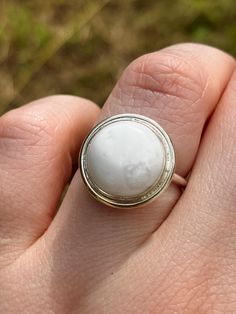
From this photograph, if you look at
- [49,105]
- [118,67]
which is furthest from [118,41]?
[49,105]

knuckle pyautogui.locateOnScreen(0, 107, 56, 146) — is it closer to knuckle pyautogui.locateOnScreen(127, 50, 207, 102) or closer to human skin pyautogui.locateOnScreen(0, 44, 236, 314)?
human skin pyautogui.locateOnScreen(0, 44, 236, 314)

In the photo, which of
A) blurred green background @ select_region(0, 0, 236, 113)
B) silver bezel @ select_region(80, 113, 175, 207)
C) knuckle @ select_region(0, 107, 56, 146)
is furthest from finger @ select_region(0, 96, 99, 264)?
blurred green background @ select_region(0, 0, 236, 113)

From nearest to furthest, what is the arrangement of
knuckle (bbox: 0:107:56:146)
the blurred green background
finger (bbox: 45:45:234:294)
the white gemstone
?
the white gemstone
finger (bbox: 45:45:234:294)
knuckle (bbox: 0:107:56:146)
the blurred green background

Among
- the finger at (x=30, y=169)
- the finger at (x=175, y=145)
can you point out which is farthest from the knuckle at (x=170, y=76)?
the finger at (x=30, y=169)

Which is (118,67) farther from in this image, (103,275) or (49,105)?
(103,275)

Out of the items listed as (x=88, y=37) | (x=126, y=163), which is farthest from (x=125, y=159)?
(x=88, y=37)

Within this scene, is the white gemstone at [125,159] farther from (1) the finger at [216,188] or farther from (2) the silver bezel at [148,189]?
(1) the finger at [216,188]
